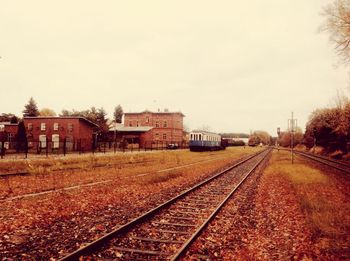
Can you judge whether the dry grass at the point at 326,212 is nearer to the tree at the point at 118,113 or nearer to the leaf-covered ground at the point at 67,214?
the leaf-covered ground at the point at 67,214

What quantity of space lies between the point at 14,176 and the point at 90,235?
12.5 metres

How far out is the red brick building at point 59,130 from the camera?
47344 mm

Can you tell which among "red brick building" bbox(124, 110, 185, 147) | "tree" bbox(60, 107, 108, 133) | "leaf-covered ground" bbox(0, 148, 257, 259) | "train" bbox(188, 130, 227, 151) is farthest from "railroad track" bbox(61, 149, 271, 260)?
"red brick building" bbox(124, 110, 185, 147)

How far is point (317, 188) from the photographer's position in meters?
15.7

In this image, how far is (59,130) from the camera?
4931cm

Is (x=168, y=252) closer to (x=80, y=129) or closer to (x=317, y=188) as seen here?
(x=317, y=188)

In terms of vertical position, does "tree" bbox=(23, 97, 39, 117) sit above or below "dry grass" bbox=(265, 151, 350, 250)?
above

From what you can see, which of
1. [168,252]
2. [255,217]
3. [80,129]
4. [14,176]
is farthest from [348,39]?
[80,129]

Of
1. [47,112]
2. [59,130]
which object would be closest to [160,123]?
[59,130]

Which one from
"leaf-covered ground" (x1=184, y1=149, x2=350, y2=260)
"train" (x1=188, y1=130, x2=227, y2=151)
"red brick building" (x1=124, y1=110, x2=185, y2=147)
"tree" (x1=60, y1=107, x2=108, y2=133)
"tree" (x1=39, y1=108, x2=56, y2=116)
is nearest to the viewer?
"leaf-covered ground" (x1=184, y1=149, x2=350, y2=260)

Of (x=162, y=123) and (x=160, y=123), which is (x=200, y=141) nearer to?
(x=162, y=123)

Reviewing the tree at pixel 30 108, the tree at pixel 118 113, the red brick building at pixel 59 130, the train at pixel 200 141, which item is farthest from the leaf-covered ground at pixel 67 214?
the tree at pixel 118 113

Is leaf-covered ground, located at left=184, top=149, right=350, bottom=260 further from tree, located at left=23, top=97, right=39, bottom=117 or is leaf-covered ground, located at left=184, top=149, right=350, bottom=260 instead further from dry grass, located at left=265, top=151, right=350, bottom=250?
tree, located at left=23, top=97, right=39, bottom=117

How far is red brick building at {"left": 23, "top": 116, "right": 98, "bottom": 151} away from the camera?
47.3 metres
